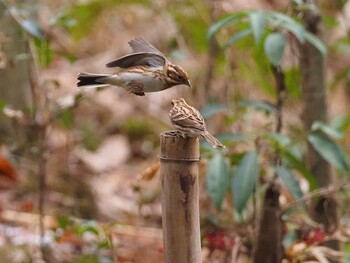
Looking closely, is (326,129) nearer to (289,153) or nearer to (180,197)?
(289,153)

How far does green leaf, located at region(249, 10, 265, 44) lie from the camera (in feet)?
6.59

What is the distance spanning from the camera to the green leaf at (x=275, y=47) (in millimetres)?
1941

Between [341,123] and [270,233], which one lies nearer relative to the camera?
[270,233]

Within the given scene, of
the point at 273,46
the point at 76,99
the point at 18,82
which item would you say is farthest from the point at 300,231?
the point at 18,82

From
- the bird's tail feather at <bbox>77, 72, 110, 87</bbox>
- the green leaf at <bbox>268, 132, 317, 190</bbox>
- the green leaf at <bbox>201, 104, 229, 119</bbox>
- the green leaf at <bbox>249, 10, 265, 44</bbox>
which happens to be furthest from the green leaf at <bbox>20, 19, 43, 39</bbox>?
the bird's tail feather at <bbox>77, 72, 110, 87</bbox>

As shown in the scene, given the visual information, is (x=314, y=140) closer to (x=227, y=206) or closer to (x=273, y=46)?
(x=273, y=46)

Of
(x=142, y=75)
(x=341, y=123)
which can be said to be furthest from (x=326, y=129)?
(x=142, y=75)

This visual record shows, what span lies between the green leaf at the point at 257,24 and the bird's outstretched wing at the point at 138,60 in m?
0.61

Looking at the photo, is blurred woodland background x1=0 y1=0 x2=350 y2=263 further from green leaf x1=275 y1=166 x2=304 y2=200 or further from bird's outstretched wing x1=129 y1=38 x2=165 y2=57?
bird's outstretched wing x1=129 y1=38 x2=165 y2=57

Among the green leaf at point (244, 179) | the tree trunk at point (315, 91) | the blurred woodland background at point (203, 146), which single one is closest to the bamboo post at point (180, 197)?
the blurred woodland background at point (203, 146)

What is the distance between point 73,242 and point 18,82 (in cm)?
104

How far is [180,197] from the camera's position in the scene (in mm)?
1495

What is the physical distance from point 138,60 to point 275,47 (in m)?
0.63

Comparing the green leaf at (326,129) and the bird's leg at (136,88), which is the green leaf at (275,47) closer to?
the green leaf at (326,129)
